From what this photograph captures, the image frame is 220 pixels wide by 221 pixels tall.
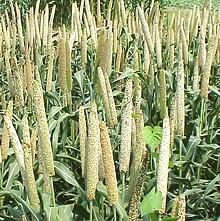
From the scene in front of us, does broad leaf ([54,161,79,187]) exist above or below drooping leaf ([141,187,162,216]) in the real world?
below

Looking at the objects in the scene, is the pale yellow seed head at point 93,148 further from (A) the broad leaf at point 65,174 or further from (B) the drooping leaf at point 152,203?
(A) the broad leaf at point 65,174

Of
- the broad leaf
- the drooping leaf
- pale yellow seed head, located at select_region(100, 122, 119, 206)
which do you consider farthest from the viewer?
the broad leaf

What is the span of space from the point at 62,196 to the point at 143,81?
785mm

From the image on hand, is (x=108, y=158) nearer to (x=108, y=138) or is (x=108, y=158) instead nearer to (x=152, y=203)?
(x=108, y=138)

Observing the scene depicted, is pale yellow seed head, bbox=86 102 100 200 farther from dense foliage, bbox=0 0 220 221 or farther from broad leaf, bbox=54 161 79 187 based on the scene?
broad leaf, bbox=54 161 79 187

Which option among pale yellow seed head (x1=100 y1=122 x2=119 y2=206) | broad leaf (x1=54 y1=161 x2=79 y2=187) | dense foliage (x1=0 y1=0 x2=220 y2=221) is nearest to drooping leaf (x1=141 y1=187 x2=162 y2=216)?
dense foliage (x1=0 y1=0 x2=220 y2=221)

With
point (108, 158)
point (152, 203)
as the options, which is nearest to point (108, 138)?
point (108, 158)

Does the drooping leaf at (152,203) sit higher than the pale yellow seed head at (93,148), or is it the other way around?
the pale yellow seed head at (93,148)

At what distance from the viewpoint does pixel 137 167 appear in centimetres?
175

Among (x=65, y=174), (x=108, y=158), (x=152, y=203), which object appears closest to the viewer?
(x=152, y=203)

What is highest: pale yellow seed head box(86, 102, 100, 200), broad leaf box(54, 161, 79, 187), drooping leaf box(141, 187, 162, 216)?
pale yellow seed head box(86, 102, 100, 200)

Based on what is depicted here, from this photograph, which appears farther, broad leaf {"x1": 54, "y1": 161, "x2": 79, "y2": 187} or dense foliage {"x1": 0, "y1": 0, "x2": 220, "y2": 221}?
broad leaf {"x1": 54, "y1": 161, "x2": 79, "y2": 187}

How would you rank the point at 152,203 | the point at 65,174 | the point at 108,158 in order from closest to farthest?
the point at 152,203, the point at 108,158, the point at 65,174

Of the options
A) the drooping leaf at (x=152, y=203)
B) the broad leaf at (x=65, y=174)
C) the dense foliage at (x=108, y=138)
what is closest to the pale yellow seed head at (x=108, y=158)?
the dense foliage at (x=108, y=138)
